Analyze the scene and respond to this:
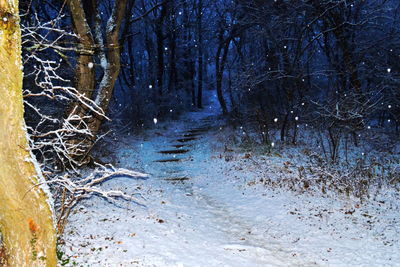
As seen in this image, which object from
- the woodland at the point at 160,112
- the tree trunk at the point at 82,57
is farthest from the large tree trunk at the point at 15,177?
the tree trunk at the point at 82,57

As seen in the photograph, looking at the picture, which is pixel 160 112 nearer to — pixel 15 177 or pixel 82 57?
pixel 82 57

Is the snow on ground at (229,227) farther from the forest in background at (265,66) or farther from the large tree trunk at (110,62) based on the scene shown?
Answer: the large tree trunk at (110,62)

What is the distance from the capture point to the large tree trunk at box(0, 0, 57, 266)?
10.2 ft

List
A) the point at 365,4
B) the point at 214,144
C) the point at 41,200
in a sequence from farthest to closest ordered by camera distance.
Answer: the point at 214,144 < the point at 365,4 < the point at 41,200

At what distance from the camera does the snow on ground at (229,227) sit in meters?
5.31

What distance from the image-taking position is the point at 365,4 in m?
13.4

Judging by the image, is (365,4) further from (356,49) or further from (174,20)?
(174,20)

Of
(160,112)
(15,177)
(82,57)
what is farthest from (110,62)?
(160,112)

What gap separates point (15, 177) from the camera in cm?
319

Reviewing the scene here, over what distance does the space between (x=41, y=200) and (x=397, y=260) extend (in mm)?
5874

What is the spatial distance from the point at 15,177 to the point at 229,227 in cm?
502

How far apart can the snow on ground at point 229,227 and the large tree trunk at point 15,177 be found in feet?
5.20

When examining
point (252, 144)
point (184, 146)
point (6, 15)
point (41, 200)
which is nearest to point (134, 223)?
point (41, 200)

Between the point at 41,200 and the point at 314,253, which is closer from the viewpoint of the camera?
the point at 41,200
